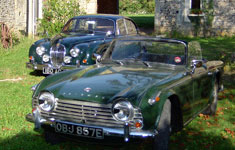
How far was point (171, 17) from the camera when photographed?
19375 mm

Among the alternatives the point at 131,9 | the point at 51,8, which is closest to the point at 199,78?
the point at 51,8

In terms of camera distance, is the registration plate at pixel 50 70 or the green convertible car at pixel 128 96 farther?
the registration plate at pixel 50 70

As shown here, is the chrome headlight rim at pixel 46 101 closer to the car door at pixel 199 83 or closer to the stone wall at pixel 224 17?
the car door at pixel 199 83

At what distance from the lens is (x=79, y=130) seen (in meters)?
4.03

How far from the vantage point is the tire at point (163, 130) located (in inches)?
162

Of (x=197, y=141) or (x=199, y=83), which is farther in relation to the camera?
(x=199, y=83)

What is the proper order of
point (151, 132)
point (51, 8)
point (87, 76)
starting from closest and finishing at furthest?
point (151, 132) → point (87, 76) → point (51, 8)

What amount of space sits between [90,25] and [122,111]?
606 centimetres

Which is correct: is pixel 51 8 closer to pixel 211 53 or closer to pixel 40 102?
pixel 211 53

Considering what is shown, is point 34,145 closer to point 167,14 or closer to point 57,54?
point 57,54

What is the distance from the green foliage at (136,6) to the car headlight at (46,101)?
4156cm

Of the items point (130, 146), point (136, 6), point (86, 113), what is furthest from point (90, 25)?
point (136, 6)

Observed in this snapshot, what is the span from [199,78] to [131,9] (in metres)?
41.2

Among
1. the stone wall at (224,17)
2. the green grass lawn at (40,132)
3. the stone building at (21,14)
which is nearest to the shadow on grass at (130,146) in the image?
the green grass lawn at (40,132)
